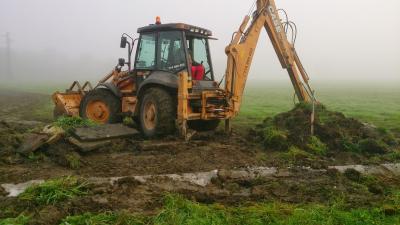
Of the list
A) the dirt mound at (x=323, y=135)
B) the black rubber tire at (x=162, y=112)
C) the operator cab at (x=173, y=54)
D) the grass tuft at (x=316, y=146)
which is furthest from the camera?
the operator cab at (x=173, y=54)

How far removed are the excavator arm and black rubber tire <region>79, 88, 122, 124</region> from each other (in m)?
3.11

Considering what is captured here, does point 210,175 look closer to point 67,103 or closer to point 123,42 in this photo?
point 123,42

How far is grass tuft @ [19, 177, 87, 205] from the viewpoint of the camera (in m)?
5.76

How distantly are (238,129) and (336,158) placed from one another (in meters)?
4.53

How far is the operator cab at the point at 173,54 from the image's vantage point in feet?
35.8

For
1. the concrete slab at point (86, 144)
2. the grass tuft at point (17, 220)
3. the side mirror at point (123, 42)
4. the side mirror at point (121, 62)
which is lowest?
the grass tuft at point (17, 220)

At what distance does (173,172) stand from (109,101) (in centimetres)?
494

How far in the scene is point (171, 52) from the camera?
1113cm

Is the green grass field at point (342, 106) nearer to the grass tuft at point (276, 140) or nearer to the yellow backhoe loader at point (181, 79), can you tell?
the yellow backhoe loader at point (181, 79)

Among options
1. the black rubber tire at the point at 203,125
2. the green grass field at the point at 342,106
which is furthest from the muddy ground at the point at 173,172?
the green grass field at the point at 342,106

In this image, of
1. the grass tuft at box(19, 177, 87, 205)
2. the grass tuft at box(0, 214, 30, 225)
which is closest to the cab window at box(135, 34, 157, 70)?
the grass tuft at box(19, 177, 87, 205)

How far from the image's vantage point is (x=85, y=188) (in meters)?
6.32

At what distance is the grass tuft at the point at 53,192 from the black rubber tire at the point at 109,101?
19.2 ft

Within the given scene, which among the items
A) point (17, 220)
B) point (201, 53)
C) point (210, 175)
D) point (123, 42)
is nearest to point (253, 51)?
point (201, 53)
